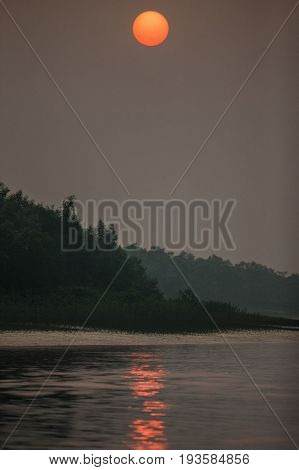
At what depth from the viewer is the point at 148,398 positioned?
22984mm

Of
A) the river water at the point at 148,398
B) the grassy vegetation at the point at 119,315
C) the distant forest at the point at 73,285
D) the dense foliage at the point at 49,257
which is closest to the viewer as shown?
the river water at the point at 148,398

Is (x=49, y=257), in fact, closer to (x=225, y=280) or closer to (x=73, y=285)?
(x=73, y=285)

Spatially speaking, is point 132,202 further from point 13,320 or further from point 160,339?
point 160,339

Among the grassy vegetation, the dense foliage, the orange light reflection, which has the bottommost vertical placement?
the orange light reflection

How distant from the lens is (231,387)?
2553cm

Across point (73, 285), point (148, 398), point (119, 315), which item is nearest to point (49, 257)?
point (73, 285)

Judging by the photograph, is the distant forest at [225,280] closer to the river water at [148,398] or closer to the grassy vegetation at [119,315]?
the grassy vegetation at [119,315]

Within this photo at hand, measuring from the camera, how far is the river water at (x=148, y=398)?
17891 millimetres

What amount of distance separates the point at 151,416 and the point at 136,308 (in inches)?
1552

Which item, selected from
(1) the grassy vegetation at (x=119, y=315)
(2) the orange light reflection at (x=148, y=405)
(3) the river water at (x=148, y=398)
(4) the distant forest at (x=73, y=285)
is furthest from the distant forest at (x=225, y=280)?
(2) the orange light reflection at (x=148, y=405)

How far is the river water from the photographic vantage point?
17.9 metres

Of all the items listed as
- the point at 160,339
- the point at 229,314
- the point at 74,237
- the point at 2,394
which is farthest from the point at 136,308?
the point at 2,394

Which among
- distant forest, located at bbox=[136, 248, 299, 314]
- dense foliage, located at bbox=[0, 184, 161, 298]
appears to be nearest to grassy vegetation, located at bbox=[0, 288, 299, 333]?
dense foliage, located at bbox=[0, 184, 161, 298]

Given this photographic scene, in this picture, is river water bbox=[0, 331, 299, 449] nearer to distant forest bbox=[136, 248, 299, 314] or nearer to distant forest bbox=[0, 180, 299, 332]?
distant forest bbox=[0, 180, 299, 332]
